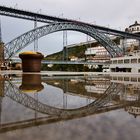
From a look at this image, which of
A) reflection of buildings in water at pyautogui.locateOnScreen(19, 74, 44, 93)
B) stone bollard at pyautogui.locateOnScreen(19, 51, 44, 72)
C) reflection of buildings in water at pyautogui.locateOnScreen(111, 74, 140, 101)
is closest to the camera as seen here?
reflection of buildings in water at pyautogui.locateOnScreen(111, 74, 140, 101)

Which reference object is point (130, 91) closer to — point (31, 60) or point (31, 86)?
point (31, 86)

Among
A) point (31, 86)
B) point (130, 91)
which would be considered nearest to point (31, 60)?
point (31, 86)

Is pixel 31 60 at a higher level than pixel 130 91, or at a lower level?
higher

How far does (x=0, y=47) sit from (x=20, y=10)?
9.23m

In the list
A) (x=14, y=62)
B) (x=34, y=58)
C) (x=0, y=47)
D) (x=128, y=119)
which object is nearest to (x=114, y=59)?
(x=14, y=62)

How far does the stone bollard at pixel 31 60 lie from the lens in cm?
2900

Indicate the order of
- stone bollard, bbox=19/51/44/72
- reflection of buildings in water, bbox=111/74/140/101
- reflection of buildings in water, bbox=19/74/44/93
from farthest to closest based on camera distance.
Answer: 1. stone bollard, bbox=19/51/44/72
2. reflection of buildings in water, bbox=19/74/44/93
3. reflection of buildings in water, bbox=111/74/140/101

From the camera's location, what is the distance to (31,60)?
96.7 feet

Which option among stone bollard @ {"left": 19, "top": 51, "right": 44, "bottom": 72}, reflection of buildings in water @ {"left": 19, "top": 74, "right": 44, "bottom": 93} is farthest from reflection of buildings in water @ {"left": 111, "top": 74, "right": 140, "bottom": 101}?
stone bollard @ {"left": 19, "top": 51, "right": 44, "bottom": 72}

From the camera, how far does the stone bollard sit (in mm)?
29000

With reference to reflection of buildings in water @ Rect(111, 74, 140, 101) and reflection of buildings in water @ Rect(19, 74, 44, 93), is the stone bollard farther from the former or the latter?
reflection of buildings in water @ Rect(111, 74, 140, 101)

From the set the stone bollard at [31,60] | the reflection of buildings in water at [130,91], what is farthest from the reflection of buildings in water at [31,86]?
the stone bollard at [31,60]

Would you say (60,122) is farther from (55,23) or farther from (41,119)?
(55,23)

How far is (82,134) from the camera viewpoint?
3.15 m
